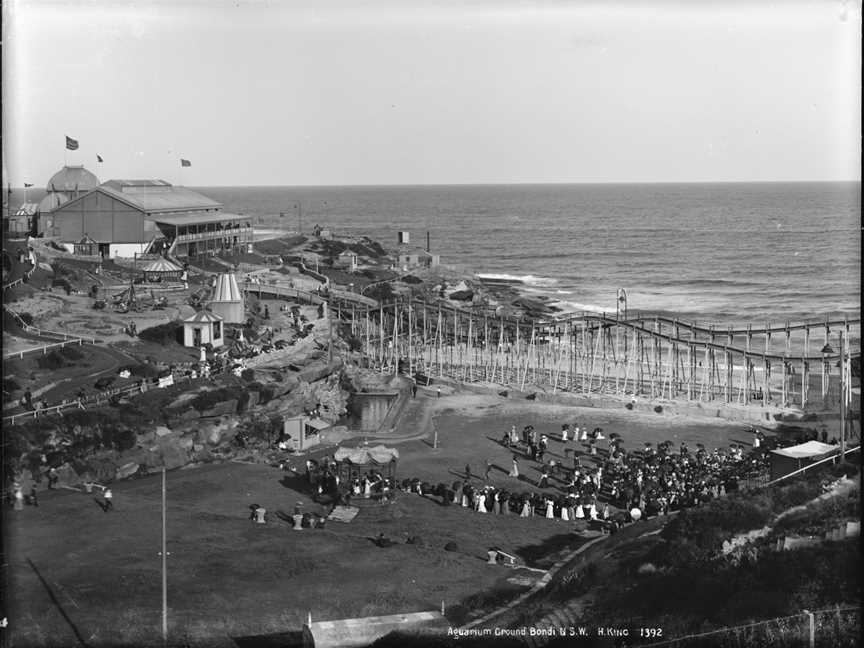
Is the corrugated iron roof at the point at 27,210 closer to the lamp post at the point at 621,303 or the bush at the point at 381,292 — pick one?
the bush at the point at 381,292

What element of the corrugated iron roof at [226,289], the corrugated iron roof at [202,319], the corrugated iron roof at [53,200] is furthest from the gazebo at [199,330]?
the corrugated iron roof at [53,200]

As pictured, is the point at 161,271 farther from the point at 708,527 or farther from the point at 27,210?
the point at 708,527

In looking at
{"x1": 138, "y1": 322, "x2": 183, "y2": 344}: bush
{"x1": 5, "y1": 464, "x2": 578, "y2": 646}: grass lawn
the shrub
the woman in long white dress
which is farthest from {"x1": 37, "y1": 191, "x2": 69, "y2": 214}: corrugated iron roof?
the woman in long white dress

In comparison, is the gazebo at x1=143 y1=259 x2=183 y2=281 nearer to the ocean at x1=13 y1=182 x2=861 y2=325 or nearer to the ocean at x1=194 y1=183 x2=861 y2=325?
the ocean at x1=194 y1=183 x2=861 y2=325

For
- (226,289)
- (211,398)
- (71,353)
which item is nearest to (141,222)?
(226,289)

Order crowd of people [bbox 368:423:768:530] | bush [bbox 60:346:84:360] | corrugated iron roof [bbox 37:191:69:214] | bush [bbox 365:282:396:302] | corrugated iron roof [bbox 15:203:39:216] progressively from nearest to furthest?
crowd of people [bbox 368:423:768:530], bush [bbox 60:346:84:360], corrugated iron roof [bbox 37:191:69:214], corrugated iron roof [bbox 15:203:39:216], bush [bbox 365:282:396:302]

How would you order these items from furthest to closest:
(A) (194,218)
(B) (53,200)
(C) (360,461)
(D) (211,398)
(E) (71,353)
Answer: (A) (194,218), (B) (53,200), (E) (71,353), (D) (211,398), (C) (360,461)

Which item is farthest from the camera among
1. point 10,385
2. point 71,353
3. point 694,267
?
point 694,267
